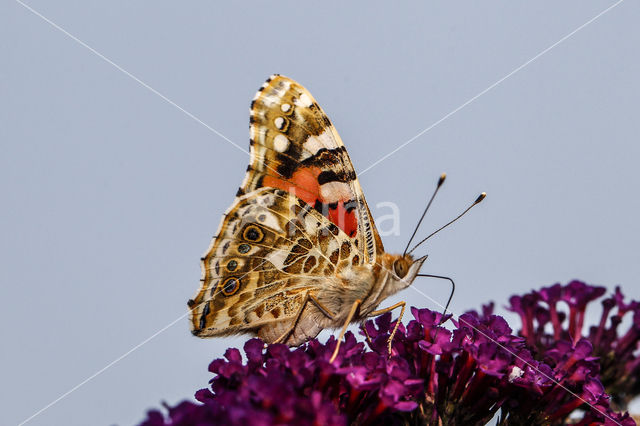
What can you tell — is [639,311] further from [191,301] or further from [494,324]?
[191,301]

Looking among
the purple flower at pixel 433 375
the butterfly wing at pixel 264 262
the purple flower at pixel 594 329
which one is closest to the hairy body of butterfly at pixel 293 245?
the butterfly wing at pixel 264 262

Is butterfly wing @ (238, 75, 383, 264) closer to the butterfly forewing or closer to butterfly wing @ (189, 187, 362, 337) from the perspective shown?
the butterfly forewing

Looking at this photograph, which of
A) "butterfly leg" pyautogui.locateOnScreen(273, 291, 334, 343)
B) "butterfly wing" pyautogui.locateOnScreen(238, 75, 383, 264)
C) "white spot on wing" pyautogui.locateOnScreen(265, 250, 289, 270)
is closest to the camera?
"butterfly leg" pyautogui.locateOnScreen(273, 291, 334, 343)

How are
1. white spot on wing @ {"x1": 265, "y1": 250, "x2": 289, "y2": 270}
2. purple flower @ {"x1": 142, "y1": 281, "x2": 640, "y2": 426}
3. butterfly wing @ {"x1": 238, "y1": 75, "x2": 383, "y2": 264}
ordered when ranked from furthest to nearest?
butterfly wing @ {"x1": 238, "y1": 75, "x2": 383, "y2": 264} < white spot on wing @ {"x1": 265, "y1": 250, "x2": 289, "y2": 270} < purple flower @ {"x1": 142, "y1": 281, "x2": 640, "y2": 426}

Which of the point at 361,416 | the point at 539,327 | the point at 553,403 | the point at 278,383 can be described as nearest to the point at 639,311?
the point at 539,327

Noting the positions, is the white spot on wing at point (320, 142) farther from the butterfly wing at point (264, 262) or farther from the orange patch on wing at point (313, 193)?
the butterfly wing at point (264, 262)

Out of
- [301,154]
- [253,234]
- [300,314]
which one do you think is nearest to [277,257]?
[253,234]

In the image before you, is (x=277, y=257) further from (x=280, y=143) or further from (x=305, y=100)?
(x=305, y=100)

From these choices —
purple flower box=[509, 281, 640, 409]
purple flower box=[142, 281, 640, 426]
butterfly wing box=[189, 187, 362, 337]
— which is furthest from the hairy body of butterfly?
purple flower box=[509, 281, 640, 409]
